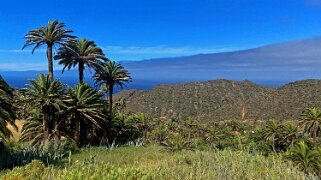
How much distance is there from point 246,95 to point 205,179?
177 m

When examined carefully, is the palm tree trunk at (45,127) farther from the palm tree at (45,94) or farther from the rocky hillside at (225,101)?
the rocky hillside at (225,101)

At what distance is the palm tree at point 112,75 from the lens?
4831 cm

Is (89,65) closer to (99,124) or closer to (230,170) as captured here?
(99,124)

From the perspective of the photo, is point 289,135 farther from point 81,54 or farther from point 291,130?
point 81,54

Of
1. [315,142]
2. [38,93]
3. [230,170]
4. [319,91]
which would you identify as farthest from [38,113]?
[319,91]

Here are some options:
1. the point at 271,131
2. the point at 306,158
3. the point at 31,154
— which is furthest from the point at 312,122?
the point at 31,154

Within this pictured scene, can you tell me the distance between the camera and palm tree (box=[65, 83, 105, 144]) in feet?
128

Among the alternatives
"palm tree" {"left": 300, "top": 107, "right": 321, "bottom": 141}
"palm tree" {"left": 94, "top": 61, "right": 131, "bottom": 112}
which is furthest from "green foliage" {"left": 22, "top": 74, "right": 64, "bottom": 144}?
"palm tree" {"left": 300, "top": 107, "right": 321, "bottom": 141}

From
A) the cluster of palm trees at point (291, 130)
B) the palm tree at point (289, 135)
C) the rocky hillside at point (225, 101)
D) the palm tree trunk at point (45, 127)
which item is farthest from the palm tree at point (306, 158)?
the rocky hillside at point (225, 101)

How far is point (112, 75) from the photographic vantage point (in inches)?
1914

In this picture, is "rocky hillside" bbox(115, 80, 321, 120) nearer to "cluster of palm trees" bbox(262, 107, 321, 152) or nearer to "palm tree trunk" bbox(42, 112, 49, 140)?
"cluster of palm trees" bbox(262, 107, 321, 152)

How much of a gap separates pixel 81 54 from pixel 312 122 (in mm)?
37328

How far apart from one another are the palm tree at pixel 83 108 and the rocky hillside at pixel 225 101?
91.3 metres

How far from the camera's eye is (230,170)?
389 inches
